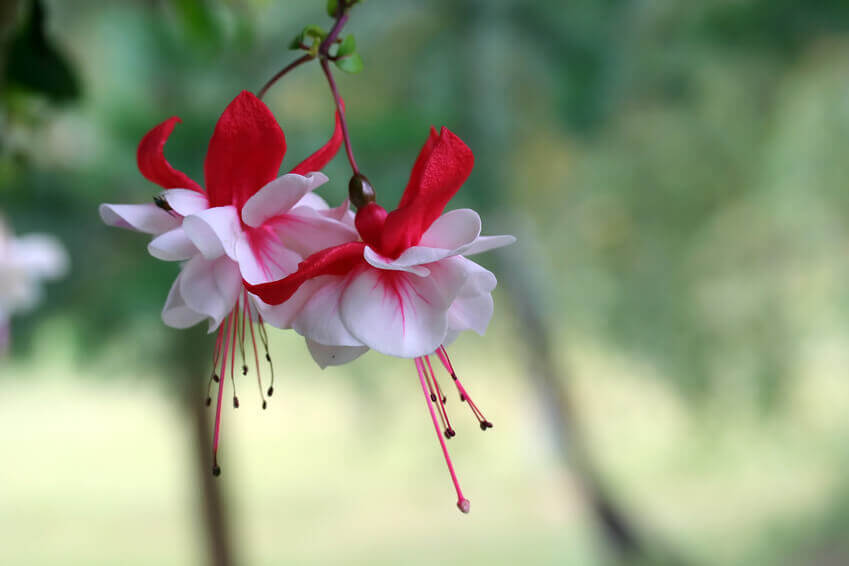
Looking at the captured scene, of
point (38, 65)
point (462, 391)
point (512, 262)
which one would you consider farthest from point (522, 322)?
point (462, 391)

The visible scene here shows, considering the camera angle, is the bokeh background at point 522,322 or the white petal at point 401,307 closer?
the white petal at point 401,307

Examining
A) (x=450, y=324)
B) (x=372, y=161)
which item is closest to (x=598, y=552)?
(x=372, y=161)

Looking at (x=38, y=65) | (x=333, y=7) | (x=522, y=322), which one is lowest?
(x=333, y=7)

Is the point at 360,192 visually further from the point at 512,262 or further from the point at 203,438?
the point at 512,262

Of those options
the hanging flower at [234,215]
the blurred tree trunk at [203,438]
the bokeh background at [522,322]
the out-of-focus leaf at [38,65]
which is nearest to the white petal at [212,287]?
the hanging flower at [234,215]

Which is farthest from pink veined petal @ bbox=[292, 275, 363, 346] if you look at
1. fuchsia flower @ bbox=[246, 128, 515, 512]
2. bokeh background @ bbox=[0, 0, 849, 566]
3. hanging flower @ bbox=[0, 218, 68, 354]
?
bokeh background @ bbox=[0, 0, 849, 566]

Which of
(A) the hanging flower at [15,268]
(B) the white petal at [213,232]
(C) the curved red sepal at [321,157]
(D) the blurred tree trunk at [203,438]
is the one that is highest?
(D) the blurred tree trunk at [203,438]

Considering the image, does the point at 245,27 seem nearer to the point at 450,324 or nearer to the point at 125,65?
the point at 450,324

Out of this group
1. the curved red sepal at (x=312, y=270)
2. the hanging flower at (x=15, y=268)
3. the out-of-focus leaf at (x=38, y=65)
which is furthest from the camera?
the hanging flower at (x=15, y=268)

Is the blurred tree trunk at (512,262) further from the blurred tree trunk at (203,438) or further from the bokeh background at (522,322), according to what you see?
the blurred tree trunk at (203,438)
